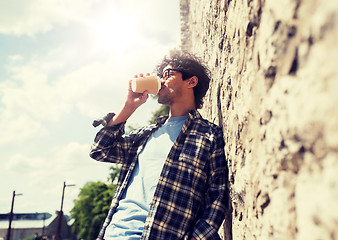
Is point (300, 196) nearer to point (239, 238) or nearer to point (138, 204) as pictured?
point (239, 238)

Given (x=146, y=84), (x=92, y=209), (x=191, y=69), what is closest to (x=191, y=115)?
(x=146, y=84)

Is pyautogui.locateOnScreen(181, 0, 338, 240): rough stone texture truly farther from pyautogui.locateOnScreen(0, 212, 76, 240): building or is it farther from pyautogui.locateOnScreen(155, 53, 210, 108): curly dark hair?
pyautogui.locateOnScreen(0, 212, 76, 240): building

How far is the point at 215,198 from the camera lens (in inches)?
69.8

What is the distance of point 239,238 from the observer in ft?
5.16

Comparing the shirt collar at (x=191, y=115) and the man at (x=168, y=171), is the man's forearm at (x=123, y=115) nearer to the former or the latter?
the man at (x=168, y=171)

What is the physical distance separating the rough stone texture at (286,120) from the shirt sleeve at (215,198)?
0.11 meters

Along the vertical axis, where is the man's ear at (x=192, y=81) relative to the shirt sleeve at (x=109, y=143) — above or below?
above

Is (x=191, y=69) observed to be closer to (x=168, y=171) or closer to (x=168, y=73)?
(x=168, y=73)

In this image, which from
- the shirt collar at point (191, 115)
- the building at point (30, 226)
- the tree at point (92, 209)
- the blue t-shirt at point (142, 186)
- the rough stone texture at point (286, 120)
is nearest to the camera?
the rough stone texture at point (286, 120)

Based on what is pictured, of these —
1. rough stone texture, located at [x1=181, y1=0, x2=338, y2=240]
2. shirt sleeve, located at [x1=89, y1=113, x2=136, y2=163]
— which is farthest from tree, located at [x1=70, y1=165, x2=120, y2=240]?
rough stone texture, located at [x1=181, y1=0, x2=338, y2=240]

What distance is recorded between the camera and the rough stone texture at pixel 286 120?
728 mm

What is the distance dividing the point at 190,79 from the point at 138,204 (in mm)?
1123

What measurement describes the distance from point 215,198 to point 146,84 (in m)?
0.96

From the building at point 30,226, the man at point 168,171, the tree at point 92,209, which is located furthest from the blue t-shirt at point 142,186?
the building at point 30,226
